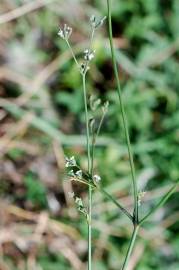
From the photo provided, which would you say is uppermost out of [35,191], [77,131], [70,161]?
[77,131]

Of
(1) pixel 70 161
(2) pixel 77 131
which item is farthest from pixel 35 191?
(1) pixel 70 161

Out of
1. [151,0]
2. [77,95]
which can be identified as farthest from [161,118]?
[151,0]

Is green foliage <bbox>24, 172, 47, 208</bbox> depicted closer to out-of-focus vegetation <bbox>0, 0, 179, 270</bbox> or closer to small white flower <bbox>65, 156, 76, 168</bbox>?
out-of-focus vegetation <bbox>0, 0, 179, 270</bbox>

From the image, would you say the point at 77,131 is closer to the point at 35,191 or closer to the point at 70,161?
the point at 35,191

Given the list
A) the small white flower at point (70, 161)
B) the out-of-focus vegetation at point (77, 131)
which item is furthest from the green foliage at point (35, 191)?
the small white flower at point (70, 161)

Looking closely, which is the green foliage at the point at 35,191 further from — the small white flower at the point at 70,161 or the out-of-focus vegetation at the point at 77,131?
the small white flower at the point at 70,161

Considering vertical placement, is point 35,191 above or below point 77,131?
below

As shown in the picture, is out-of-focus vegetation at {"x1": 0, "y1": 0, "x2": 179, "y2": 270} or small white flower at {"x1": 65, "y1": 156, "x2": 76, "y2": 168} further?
out-of-focus vegetation at {"x1": 0, "y1": 0, "x2": 179, "y2": 270}

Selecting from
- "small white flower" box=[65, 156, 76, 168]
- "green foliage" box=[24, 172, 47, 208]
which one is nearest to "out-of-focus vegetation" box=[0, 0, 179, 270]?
"green foliage" box=[24, 172, 47, 208]

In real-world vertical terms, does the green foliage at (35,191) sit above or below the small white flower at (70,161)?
above

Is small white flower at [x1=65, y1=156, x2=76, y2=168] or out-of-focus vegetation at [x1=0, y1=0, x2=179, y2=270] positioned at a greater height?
out-of-focus vegetation at [x1=0, y1=0, x2=179, y2=270]
